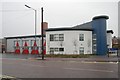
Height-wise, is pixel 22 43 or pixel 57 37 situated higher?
pixel 57 37

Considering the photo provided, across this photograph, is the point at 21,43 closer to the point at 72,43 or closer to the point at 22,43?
the point at 22,43

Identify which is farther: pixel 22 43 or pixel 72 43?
pixel 22 43

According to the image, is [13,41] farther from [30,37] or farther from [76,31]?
[76,31]

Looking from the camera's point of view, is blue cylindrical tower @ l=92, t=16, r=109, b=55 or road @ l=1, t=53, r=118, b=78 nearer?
road @ l=1, t=53, r=118, b=78

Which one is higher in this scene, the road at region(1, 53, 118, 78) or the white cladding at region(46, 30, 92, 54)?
the white cladding at region(46, 30, 92, 54)

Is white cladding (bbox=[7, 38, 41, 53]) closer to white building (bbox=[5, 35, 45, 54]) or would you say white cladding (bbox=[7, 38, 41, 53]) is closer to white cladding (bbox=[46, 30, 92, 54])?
white building (bbox=[5, 35, 45, 54])

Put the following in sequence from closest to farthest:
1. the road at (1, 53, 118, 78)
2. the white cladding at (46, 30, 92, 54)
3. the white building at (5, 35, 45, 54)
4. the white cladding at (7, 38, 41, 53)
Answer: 1. the road at (1, 53, 118, 78)
2. the white cladding at (46, 30, 92, 54)
3. the white building at (5, 35, 45, 54)
4. the white cladding at (7, 38, 41, 53)

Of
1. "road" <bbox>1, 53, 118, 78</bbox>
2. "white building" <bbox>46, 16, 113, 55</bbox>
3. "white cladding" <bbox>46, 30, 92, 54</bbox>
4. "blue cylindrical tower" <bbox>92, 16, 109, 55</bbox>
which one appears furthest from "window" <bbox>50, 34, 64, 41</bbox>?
"road" <bbox>1, 53, 118, 78</bbox>

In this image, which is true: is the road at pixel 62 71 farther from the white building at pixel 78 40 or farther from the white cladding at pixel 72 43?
the white building at pixel 78 40

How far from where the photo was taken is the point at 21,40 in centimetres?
7881

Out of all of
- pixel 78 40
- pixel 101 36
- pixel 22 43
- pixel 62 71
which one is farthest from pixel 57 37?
pixel 62 71

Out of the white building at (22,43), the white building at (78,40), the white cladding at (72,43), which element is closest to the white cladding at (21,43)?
the white building at (22,43)

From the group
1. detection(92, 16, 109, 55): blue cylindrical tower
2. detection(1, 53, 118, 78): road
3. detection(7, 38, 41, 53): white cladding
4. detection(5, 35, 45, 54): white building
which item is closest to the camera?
detection(1, 53, 118, 78): road

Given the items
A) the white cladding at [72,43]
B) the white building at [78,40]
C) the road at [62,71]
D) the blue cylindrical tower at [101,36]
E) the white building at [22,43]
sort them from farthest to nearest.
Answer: the white building at [22,43]
the blue cylindrical tower at [101,36]
the white building at [78,40]
the white cladding at [72,43]
the road at [62,71]
